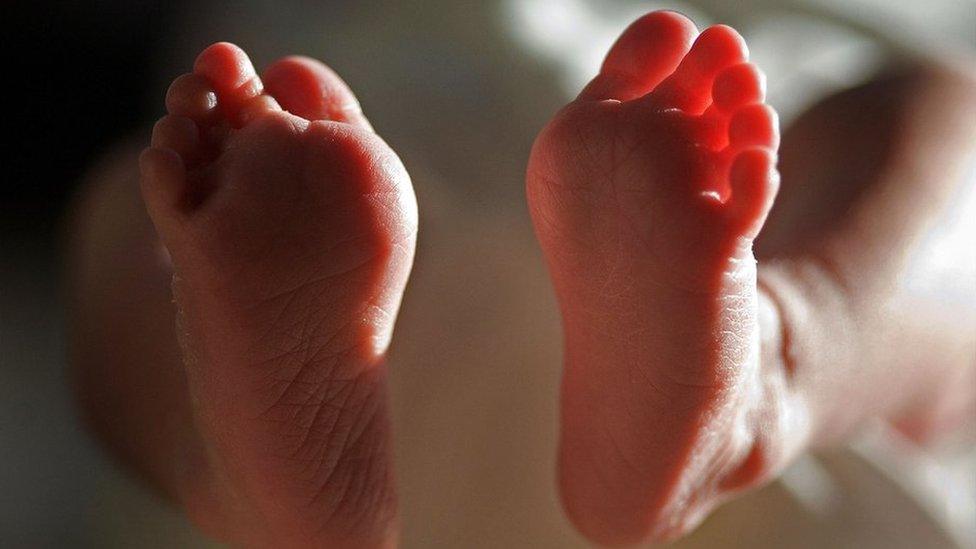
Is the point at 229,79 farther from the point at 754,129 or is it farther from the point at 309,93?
the point at 754,129

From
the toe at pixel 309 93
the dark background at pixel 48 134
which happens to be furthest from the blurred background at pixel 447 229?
the toe at pixel 309 93

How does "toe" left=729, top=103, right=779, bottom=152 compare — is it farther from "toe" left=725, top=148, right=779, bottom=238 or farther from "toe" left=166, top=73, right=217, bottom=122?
"toe" left=166, top=73, right=217, bottom=122

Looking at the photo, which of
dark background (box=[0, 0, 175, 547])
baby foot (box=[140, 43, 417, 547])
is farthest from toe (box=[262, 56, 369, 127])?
dark background (box=[0, 0, 175, 547])

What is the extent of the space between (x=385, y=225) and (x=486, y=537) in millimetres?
237

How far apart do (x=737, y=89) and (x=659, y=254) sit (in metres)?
0.08

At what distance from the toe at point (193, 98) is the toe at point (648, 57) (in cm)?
17

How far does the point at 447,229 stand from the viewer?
653mm

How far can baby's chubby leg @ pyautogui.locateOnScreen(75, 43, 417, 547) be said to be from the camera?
453 mm

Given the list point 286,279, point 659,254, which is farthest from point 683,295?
point 286,279

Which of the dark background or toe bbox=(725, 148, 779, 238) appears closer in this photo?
toe bbox=(725, 148, 779, 238)

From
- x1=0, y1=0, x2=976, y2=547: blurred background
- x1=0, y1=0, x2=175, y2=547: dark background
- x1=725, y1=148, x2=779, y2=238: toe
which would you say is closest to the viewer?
x1=725, y1=148, x2=779, y2=238: toe

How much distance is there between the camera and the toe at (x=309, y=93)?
1.75 feet

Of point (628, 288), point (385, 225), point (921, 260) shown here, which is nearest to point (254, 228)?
point (385, 225)

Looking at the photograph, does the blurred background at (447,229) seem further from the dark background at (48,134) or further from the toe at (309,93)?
the toe at (309,93)
